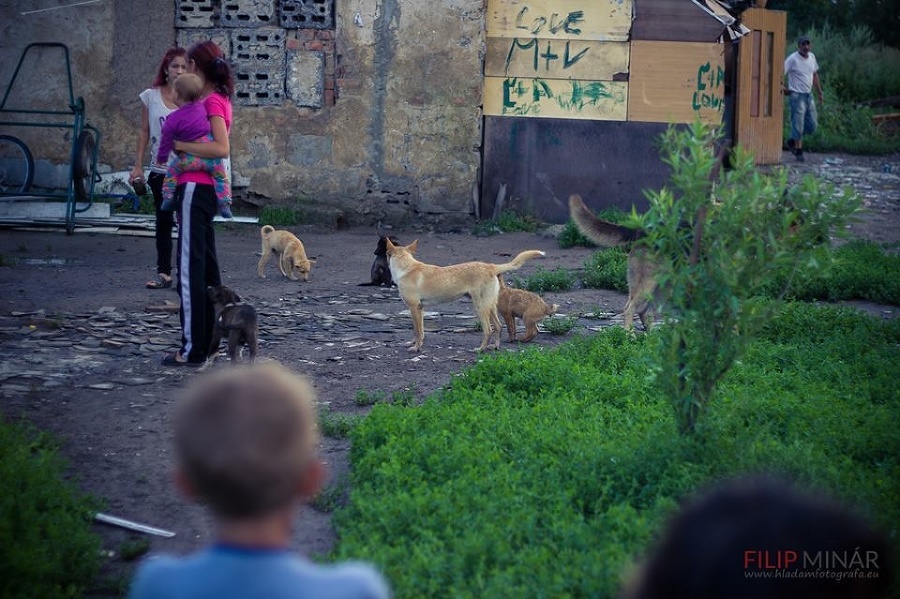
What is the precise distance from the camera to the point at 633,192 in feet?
47.2

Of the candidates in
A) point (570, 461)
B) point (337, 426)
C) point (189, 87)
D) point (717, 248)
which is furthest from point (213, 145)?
point (717, 248)

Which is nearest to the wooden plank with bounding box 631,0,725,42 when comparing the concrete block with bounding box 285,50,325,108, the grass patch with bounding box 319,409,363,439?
the concrete block with bounding box 285,50,325,108

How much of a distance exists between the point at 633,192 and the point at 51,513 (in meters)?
11.3

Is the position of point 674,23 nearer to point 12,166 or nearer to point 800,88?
Result: point 800,88

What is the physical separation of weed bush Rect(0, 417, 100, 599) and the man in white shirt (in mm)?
18187

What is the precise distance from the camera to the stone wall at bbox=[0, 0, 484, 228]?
44.4ft

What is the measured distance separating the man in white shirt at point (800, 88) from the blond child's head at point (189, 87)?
51.5ft

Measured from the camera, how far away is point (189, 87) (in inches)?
269

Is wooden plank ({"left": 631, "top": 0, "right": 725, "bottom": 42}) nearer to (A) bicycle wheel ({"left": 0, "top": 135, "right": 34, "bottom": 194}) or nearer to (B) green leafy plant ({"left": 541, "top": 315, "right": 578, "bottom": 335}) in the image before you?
(B) green leafy plant ({"left": 541, "top": 315, "right": 578, "bottom": 335})

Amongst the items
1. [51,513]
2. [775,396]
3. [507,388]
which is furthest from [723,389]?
[51,513]

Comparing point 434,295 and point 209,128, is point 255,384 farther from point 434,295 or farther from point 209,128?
point 434,295

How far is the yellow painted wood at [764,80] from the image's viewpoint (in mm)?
17422

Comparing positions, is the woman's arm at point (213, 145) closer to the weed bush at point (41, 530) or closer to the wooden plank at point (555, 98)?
the weed bush at point (41, 530)

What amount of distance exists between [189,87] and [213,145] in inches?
17.0
